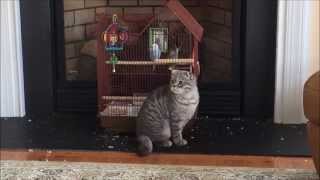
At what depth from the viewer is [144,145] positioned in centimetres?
280

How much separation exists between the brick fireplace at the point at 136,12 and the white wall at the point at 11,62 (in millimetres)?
255

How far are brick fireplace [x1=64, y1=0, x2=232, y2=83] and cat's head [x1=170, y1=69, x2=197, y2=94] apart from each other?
515 millimetres

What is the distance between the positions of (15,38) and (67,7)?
1.04 feet

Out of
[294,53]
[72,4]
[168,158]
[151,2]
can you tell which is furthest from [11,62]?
[294,53]

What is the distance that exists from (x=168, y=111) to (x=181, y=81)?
6.1 inches

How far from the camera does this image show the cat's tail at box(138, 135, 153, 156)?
9.16ft

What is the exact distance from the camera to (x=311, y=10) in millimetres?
3102

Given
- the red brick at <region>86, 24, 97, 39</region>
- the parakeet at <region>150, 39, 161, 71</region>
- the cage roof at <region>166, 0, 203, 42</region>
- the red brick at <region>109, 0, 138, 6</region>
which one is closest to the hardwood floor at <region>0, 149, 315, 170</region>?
the parakeet at <region>150, 39, 161, 71</region>

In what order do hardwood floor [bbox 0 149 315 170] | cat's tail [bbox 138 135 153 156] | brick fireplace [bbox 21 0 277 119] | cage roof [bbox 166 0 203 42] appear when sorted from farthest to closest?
brick fireplace [bbox 21 0 277 119] < cage roof [bbox 166 0 203 42] < cat's tail [bbox 138 135 153 156] < hardwood floor [bbox 0 149 315 170]

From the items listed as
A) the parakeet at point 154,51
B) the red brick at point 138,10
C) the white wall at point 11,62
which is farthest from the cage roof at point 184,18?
the white wall at point 11,62

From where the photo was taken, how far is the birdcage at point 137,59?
2.97 m

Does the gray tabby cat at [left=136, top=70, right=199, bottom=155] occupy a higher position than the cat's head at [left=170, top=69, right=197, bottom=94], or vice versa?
the cat's head at [left=170, top=69, right=197, bottom=94]

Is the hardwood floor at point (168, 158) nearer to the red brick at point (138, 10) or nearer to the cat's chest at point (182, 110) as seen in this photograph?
the cat's chest at point (182, 110)

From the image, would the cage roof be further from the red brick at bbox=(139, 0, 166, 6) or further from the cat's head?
the red brick at bbox=(139, 0, 166, 6)
